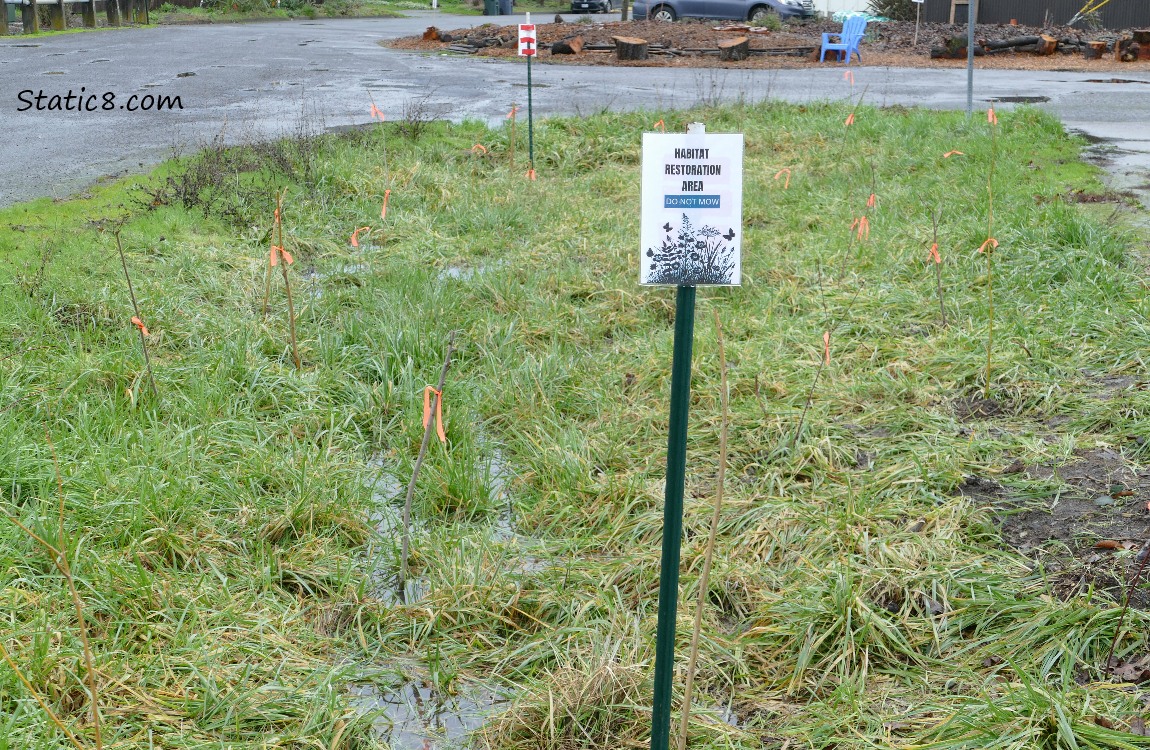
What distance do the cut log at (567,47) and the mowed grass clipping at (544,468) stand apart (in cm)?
1256

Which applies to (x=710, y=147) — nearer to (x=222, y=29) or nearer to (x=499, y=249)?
(x=499, y=249)

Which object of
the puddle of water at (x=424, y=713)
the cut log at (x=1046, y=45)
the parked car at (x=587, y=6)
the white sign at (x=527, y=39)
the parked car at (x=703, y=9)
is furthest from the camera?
the parked car at (x=587, y=6)

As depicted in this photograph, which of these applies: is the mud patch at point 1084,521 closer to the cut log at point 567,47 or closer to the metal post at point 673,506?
the metal post at point 673,506

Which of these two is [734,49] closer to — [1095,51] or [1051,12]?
[1095,51]

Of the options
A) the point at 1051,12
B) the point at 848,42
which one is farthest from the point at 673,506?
the point at 1051,12

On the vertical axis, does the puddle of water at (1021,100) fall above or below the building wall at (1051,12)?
below

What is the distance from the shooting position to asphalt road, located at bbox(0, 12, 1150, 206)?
31.1 ft

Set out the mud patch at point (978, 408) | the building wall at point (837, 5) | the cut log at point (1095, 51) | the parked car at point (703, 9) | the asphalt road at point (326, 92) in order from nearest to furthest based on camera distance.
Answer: the mud patch at point (978, 408) < the asphalt road at point (326, 92) < the cut log at point (1095, 51) < the parked car at point (703, 9) < the building wall at point (837, 5)

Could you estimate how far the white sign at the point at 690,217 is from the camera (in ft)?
7.92

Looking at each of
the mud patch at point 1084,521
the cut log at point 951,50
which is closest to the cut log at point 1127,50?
the cut log at point 951,50

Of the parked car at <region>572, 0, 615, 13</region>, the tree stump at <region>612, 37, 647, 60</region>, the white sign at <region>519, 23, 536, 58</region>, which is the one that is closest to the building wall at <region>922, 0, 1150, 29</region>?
the tree stump at <region>612, 37, 647, 60</region>

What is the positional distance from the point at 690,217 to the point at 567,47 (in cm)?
1796

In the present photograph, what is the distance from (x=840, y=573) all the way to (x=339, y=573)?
1.62 m

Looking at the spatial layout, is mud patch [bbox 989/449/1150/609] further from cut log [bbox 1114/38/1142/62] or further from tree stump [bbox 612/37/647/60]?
cut log [bbox 1114/38/1142/62]
